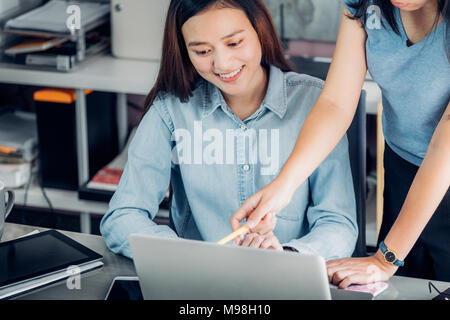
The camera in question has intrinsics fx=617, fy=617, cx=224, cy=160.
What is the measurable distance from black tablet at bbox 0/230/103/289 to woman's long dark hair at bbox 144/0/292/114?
360mm

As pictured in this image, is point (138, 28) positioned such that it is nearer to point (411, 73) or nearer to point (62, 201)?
point (62, 201)

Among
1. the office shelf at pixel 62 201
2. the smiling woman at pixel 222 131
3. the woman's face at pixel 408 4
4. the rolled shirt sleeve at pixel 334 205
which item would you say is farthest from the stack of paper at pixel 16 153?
the woman's face at pixel 408 4

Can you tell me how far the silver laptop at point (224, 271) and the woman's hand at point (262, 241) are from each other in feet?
0.78

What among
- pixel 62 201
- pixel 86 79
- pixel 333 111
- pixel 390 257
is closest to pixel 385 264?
pixel 390 257

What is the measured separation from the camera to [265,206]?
105cm

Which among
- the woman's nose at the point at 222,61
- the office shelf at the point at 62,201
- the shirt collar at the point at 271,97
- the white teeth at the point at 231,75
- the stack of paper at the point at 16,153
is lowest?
the office shelf at the point at 62,201

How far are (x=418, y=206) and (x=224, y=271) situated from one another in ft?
Result: 1.31

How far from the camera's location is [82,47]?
6.74 feet

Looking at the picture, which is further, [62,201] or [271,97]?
[62,201]

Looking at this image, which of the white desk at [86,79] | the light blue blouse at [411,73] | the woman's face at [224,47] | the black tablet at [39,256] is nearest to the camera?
the black tablet at [39,256]

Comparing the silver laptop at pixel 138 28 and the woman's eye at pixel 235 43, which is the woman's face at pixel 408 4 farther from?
the silver laptop at pixel 138 28

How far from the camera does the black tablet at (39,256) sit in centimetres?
96

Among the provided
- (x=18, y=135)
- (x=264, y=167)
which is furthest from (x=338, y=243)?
(x=18, y=135)

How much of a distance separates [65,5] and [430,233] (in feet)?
4.94
